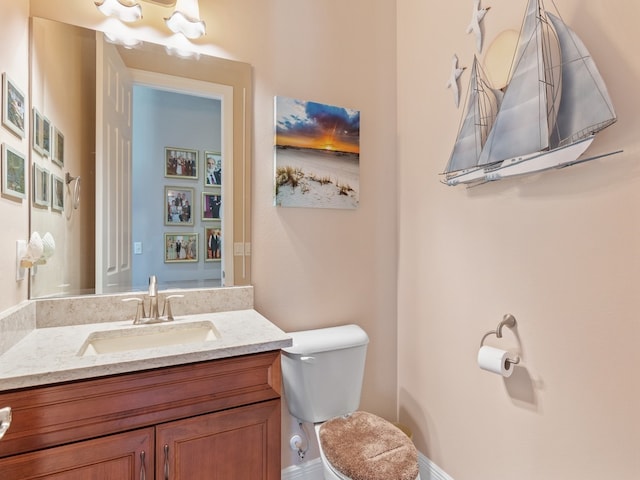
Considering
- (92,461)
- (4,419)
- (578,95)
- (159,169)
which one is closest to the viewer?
(4,419)

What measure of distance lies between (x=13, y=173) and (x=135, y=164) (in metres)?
0.43

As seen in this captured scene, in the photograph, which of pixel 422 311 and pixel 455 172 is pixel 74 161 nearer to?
pixel 455 172

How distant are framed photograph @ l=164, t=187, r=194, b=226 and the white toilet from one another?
731mm

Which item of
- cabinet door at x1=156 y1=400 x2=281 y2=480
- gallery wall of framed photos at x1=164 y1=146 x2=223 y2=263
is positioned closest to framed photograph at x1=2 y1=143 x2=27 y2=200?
gallery wall of framed photos at x1=164 y1=146 x2=223 y2=263

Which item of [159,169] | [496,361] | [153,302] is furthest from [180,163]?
[496,361]

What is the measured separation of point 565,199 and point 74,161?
1.82m

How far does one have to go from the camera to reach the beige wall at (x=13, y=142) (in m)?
1.05

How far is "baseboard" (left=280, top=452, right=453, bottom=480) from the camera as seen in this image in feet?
5.46

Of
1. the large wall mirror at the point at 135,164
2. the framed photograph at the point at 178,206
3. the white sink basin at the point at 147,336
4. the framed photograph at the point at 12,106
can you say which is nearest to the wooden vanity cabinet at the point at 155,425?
the white sink basin at the point at 147,336

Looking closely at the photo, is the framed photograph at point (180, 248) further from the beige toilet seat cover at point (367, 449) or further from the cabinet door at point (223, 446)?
the beige toilet seat cover at point (367, 449)

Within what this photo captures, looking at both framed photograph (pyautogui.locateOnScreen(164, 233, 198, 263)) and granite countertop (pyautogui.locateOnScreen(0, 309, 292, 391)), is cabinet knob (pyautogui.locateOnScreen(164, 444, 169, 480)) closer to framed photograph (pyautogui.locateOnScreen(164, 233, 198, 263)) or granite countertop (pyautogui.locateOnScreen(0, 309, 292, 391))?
granite countertop (pyautogui.locateOnScreen(0, 309, 292, 391))

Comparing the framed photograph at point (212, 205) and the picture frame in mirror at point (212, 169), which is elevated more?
the picture frame in mirror at point (212, 169)

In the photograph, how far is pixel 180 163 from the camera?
59.8 inches

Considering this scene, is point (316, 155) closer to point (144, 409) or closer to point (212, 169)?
point (212, 169)
